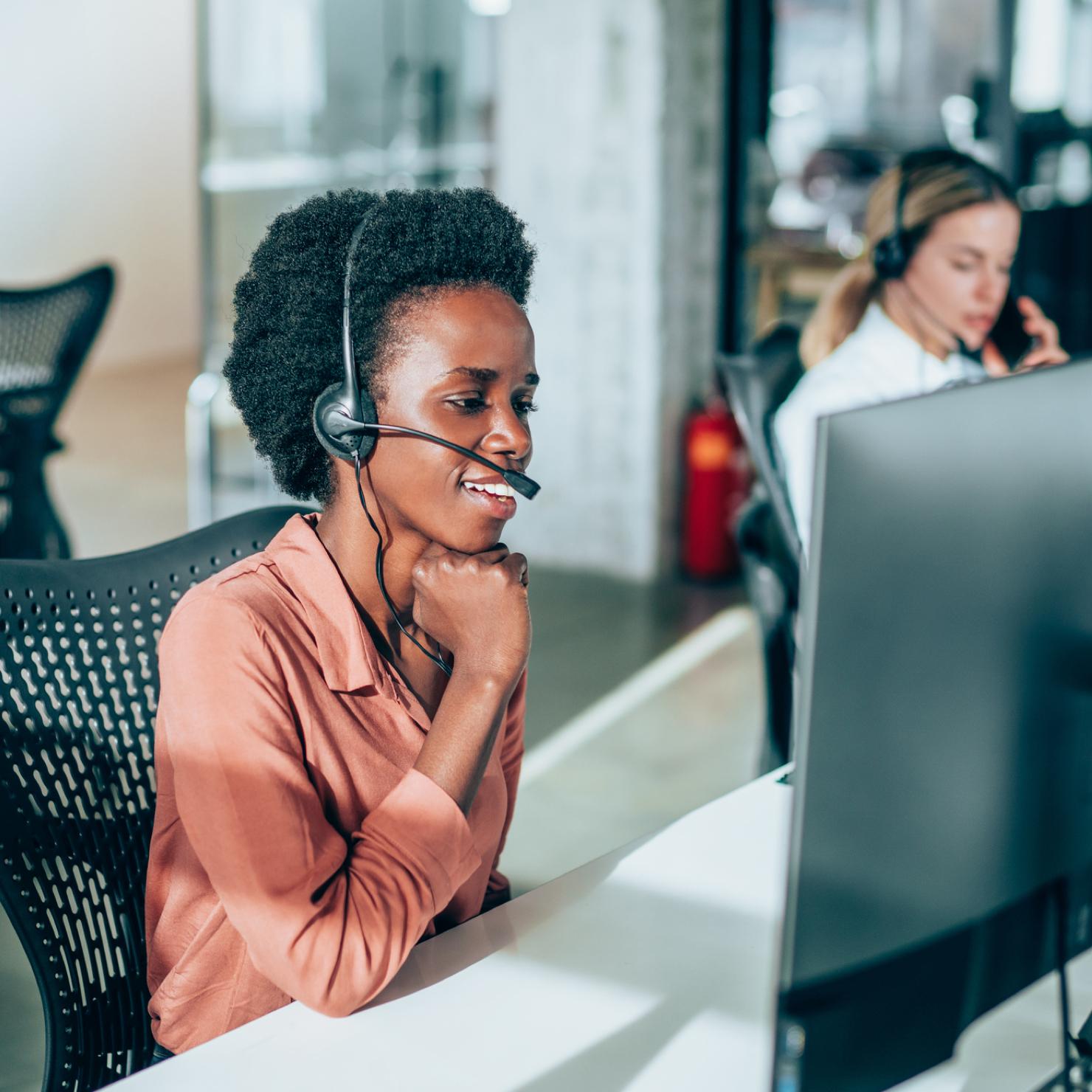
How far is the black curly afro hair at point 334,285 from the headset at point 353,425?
13 millimetres

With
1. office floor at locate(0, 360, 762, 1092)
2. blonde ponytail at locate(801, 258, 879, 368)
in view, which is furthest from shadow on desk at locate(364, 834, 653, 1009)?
blonde ponytail at locate(801, 258, 879, 368)

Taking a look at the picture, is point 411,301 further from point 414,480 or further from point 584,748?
point 584,748

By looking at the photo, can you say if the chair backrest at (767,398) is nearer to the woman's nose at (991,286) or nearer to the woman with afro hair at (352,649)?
the woman's nose at (991,286)

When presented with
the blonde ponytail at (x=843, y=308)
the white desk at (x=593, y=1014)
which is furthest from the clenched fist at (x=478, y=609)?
the blonde ponytail at (x=843, y=308)

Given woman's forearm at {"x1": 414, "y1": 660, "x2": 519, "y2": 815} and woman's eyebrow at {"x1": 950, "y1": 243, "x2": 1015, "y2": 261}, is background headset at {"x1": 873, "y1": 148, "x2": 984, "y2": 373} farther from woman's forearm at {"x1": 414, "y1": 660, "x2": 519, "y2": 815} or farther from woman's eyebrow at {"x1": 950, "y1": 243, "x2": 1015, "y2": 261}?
woman's forearm at {"x1": 414, "y1": 660, "x2": 519, "y2": 815}

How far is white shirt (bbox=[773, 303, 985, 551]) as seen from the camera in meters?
1.98

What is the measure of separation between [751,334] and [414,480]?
371cm

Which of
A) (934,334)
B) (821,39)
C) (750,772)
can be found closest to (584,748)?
(750,772)

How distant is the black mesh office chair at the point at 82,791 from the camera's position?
46.5 inches

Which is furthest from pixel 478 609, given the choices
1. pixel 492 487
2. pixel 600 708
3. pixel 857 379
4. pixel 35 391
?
pixel 600 708

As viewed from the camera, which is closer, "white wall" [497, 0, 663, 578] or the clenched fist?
the clenched fist

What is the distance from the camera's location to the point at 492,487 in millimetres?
1146

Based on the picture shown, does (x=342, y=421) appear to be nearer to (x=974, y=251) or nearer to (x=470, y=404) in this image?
(x=470, y=404)

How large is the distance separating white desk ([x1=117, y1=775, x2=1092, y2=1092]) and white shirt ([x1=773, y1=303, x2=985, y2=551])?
2.59ft
